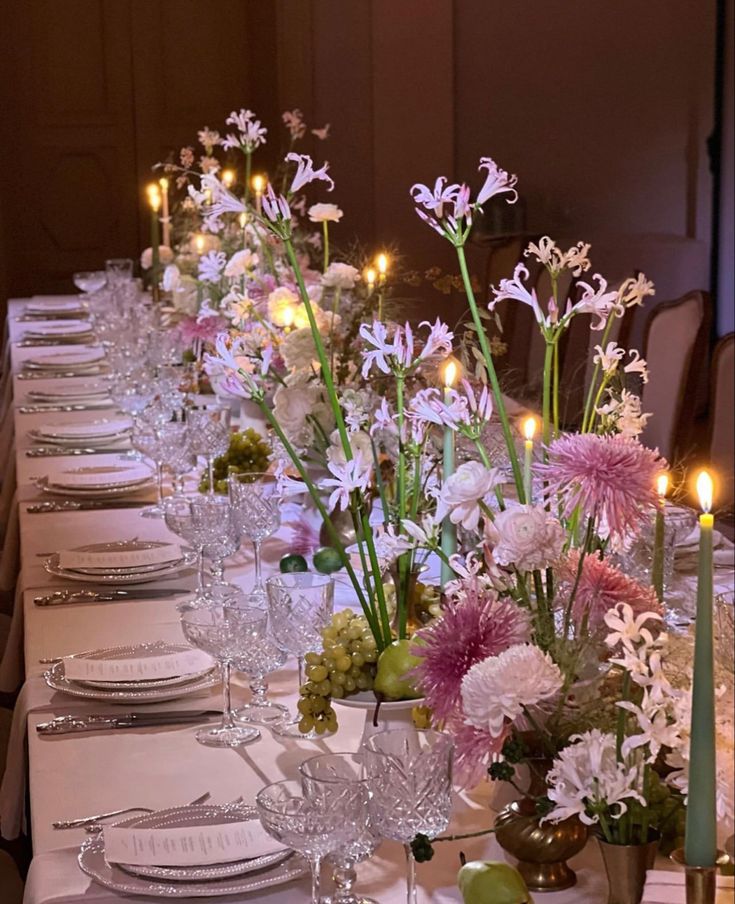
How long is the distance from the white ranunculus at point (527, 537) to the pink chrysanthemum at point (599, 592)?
0.05 meters

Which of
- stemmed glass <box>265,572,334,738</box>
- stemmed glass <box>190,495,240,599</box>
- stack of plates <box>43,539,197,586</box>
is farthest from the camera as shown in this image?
stack of plates <box>43,539,197,586</box>

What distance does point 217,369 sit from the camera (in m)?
2.06

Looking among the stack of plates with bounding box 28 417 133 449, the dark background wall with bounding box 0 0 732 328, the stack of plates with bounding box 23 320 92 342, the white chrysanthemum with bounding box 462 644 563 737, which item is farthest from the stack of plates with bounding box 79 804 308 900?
the dark background wall with bounding box 0 0 732 328

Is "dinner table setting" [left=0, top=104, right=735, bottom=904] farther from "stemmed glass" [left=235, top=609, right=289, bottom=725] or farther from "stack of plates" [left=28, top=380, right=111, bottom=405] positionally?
"stack of plates" [left=28, top=380, right=111, bottom=405]

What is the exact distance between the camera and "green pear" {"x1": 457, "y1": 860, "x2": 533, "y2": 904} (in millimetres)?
1127

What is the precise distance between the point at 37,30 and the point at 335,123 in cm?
186

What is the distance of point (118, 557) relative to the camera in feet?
7.35

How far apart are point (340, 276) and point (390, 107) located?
414 centimetres

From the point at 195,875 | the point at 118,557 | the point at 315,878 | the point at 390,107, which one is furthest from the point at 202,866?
the point at 390,107

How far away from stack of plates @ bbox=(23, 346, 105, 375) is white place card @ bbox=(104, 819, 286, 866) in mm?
2949

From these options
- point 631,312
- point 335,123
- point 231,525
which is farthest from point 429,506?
point 335,123

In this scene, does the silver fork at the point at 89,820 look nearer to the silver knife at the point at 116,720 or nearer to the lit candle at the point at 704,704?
the silver knife at the point at 116,720

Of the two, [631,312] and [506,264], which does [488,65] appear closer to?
[506,264]

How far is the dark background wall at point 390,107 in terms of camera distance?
635 cm
